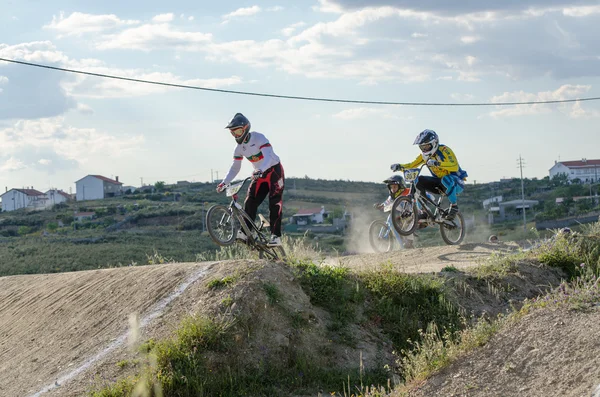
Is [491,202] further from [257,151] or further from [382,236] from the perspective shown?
[257,151]

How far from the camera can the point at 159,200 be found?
80562mm

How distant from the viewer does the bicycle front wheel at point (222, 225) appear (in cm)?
1212

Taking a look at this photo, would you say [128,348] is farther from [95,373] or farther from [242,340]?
[242,340]

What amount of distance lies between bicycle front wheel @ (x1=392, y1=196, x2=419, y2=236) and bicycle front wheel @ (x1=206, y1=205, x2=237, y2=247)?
12.8ft

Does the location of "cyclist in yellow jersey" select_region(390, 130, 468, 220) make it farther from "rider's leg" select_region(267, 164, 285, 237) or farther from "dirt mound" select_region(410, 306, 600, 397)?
"dirt mound" select_region(410, 306, 600, 397)

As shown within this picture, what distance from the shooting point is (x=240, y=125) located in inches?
484

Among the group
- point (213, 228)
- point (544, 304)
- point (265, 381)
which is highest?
point (213, 228)

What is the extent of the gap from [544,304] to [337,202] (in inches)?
2946

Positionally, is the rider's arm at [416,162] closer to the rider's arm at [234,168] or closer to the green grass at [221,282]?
the rider's arm at [234,168]

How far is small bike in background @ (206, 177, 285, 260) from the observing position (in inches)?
479

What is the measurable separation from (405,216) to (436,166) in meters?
1.22

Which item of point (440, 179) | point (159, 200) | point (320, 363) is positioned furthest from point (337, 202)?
point (320, 363)

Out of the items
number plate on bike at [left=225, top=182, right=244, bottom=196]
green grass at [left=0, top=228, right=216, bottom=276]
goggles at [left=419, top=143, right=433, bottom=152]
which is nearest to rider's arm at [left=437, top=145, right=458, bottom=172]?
A: goggles at [left=419, top=143, right=433, bottom=152]

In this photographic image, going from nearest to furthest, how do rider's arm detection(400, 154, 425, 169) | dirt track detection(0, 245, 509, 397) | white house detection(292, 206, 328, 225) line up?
dirt track detection(0, 245, 509, 397), rider's arm detection(400, 154, 425, 169), white house detection(292, 206, 328, 225)
